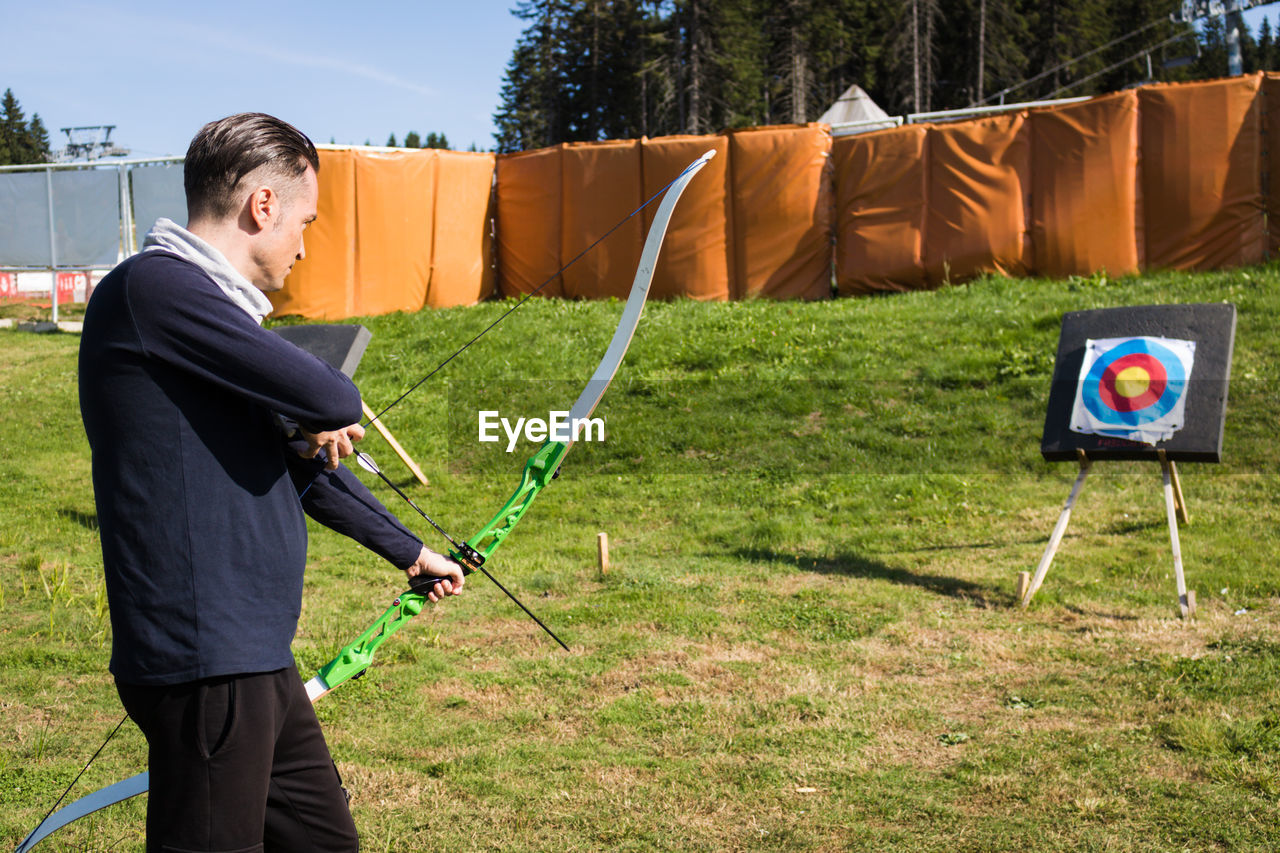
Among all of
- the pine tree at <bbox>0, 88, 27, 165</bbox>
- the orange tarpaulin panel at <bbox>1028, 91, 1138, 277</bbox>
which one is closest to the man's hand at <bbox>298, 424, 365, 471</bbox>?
the orange tarpaulin panel at <bbox>1028, 91, 1138, 277</bbox>

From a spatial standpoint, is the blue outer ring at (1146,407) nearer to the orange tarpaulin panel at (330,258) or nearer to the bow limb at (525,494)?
the bow limb at (525,494)

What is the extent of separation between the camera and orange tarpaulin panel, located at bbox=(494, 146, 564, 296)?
44.5ft

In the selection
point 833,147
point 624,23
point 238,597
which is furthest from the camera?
point 624,23

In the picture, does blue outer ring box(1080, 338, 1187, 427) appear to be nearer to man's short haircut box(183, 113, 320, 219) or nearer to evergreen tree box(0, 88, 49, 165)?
man's short haircut box(183, 113, 320, 219)

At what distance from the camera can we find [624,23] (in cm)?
4303

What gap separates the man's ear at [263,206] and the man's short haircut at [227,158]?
25 millimetres

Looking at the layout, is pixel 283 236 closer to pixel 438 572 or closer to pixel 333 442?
pixel 333 442

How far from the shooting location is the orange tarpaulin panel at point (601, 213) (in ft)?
42.7

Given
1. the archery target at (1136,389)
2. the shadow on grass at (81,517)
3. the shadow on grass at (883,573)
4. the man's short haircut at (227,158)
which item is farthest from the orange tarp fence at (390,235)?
the man's short haircut at (227,158)

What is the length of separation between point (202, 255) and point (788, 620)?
4.21 m

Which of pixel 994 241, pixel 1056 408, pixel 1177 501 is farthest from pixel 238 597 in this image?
pixel 994 241

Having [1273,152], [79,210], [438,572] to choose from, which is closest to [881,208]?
[1273,152]

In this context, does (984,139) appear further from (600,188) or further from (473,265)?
(473,265)

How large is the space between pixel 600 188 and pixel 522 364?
10.8 ft
